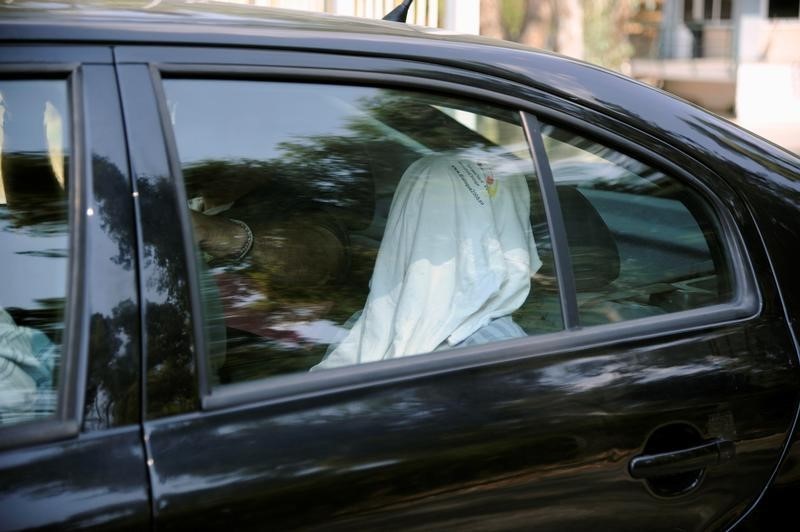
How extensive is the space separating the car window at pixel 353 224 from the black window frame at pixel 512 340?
28 millimetres

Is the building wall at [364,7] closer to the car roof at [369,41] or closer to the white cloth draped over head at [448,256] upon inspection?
the white cloth draped over head at [448,256]

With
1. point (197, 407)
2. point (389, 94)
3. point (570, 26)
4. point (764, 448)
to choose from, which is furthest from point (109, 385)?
point (570, 26)

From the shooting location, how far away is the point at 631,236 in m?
2.05

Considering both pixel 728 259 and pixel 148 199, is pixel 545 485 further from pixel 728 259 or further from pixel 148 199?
pixel 148 199

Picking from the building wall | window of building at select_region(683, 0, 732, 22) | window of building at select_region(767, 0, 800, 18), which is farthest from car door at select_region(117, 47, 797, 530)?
window of building at select_region(683, 0, 732, 22)

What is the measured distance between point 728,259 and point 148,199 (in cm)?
110

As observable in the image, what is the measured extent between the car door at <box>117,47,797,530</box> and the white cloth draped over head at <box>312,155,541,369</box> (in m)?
0.01

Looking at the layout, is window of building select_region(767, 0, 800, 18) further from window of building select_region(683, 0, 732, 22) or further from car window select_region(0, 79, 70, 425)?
car window select_region(0, 79, 70, 425)

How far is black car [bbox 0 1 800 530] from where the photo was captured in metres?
1.48

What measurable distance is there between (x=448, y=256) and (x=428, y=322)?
0.55 ft

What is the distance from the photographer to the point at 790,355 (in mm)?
1895

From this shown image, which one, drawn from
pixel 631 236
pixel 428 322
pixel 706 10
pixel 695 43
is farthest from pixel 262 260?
pixel 706 10

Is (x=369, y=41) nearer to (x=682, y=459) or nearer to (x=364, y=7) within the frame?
(x=682, y=459)

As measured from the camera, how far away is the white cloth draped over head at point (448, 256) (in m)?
2.04
